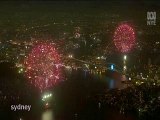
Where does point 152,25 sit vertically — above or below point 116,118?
above

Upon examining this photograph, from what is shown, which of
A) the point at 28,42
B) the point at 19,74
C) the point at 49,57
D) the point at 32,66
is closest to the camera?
the point at 19,74

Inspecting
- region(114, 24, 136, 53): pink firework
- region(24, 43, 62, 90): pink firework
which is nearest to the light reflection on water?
region(24, 43, 62, 90): pink firework

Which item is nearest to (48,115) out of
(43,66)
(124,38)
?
(43,66)

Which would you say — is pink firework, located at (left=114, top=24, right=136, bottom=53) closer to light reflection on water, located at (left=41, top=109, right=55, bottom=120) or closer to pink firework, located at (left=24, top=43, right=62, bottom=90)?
pink firework, located at (left=24, top=43, right=62, bottom=90)

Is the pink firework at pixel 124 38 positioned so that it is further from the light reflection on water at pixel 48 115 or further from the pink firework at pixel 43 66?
the light reflection on water at pixel 48 115

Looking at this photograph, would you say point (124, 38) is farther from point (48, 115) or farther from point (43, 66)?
point (48, 115)

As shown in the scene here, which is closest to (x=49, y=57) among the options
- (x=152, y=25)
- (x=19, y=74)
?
(x=19, y=74)

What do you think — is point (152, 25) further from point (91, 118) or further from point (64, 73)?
point (91, 118)
